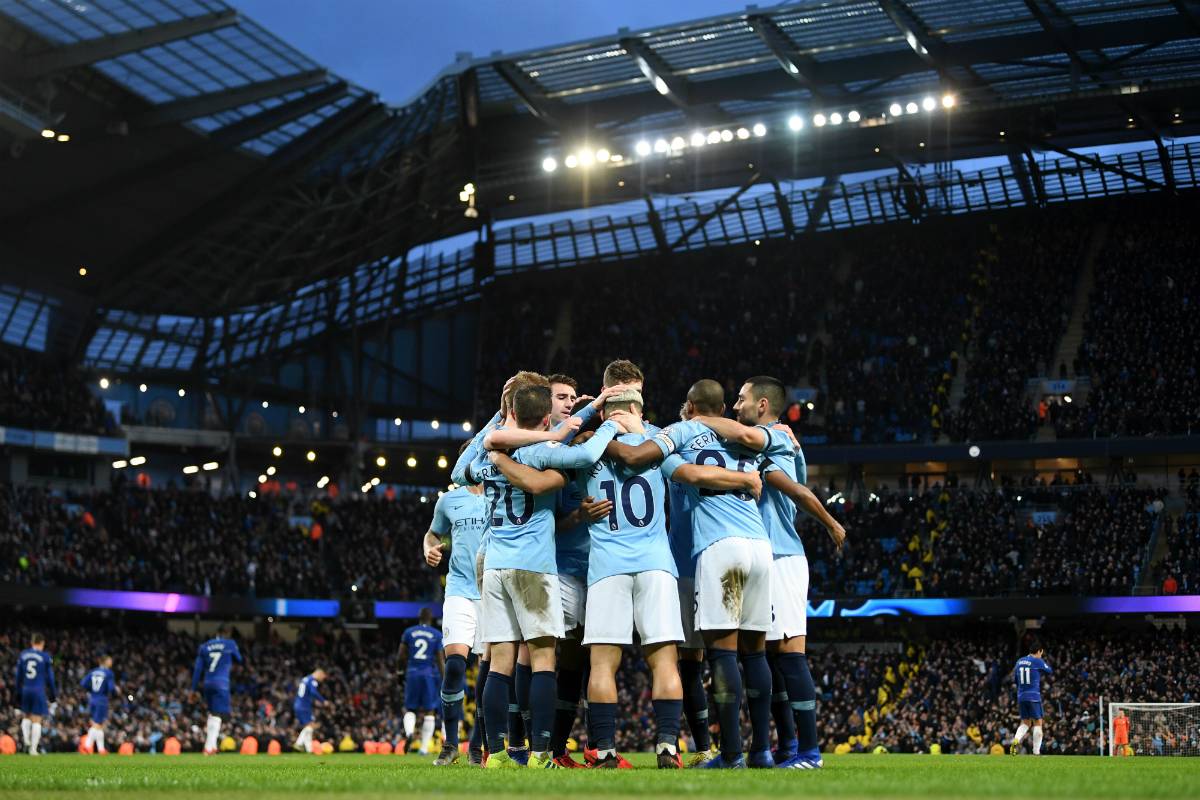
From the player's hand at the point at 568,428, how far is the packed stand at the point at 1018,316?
122 feet

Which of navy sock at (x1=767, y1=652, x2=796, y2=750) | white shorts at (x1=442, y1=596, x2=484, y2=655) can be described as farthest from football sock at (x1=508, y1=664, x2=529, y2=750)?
white shorts at (x1=442, y1=596, x2=484, y2=655)

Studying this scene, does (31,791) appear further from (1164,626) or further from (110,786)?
(1164,626)

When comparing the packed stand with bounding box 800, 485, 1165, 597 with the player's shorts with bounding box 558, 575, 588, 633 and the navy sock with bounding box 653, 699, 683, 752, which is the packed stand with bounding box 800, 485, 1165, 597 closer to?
the player's shorts with bounding box 558, 575, 588, 633

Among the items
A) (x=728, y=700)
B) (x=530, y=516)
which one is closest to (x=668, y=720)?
(x=728, y=700)

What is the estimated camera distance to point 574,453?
953cm

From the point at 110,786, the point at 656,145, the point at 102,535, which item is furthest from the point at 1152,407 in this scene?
the point at 110,786

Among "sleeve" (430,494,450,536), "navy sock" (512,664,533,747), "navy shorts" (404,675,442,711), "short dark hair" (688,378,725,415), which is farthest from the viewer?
"navy shorts" (404,675,442,711)

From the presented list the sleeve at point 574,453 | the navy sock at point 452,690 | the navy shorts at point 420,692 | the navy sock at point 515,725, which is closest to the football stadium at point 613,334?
the navy shorts at point 420,692

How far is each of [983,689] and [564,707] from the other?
90.3 ft

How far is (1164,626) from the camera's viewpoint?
38719 millimetres

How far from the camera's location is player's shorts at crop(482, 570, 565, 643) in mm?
9758

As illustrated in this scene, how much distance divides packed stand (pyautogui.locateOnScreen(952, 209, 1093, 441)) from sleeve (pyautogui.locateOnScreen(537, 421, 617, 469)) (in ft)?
123

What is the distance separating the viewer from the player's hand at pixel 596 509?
9.70 metres

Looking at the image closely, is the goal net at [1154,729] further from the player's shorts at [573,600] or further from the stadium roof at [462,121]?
the player's shorts at [573,600]
